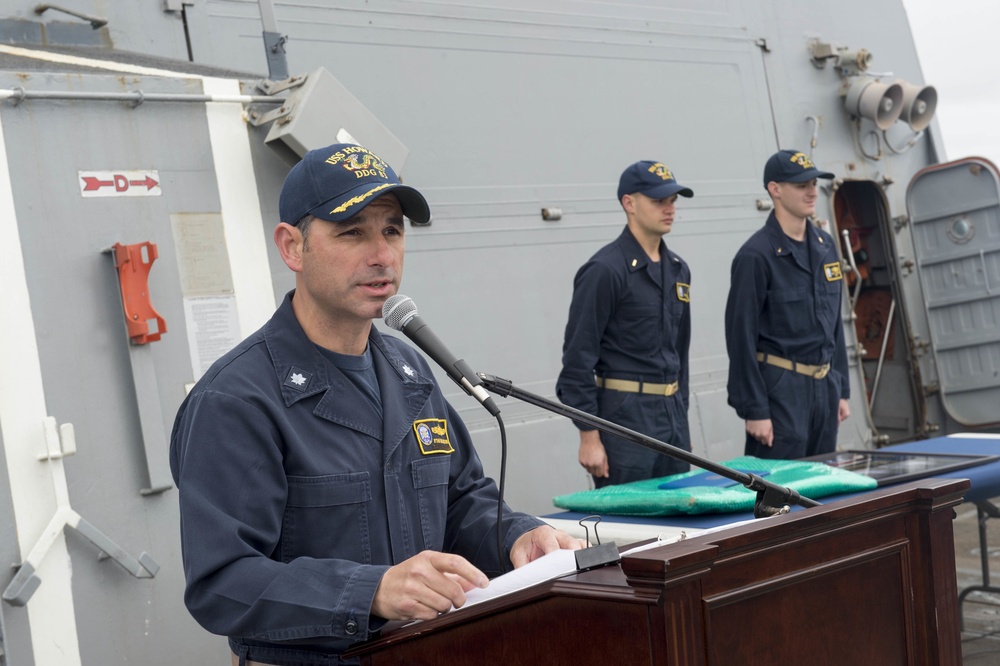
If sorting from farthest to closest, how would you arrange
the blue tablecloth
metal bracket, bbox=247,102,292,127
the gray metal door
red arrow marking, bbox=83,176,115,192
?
1. the gray metal door
2. metal bracket, bbox=247,102,292,127
3. red arrow marking, bbox=83,176,115,192
4. the blue tablecloth

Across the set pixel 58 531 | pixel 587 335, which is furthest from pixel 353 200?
pixel 587 335

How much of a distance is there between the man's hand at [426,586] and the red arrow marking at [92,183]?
2.49 m

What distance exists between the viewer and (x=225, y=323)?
3.81 meters

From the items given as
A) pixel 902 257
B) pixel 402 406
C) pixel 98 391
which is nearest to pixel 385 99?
pixel 98 391

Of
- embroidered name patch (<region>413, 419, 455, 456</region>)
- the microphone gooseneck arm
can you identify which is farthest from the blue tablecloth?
embroidered name patch (<region>413, 419, 455, 456</region>)

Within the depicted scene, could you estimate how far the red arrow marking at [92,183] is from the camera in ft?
11.7

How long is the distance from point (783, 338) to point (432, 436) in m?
3.00

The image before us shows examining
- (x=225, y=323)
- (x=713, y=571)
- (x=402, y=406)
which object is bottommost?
(x=713, y=571)

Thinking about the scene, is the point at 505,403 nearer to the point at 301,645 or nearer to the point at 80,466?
the point at 80,466

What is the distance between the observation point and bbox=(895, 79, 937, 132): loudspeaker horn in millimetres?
7246

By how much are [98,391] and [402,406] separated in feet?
6.31

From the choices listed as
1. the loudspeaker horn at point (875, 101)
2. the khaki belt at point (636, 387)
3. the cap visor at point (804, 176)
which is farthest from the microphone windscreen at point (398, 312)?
the loudspeaker horn at point (875, 101)

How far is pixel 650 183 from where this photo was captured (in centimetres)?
438

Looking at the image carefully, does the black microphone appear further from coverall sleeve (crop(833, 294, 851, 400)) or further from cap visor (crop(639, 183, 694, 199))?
coverall sleeve (crop(833, 294, 851, 400))
